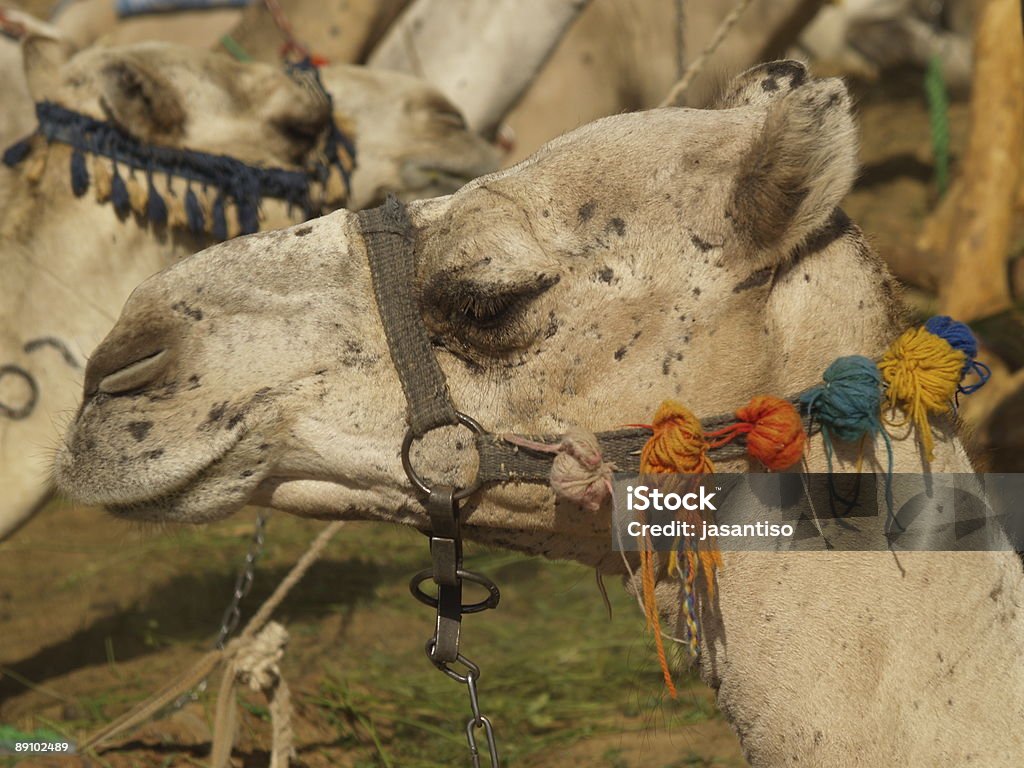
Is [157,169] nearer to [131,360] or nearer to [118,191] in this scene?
[118,191]

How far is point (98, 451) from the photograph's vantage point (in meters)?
2.23

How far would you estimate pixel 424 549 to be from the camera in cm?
568

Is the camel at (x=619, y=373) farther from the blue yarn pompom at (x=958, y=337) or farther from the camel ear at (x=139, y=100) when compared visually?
the camel ear at (x=139, y=100)

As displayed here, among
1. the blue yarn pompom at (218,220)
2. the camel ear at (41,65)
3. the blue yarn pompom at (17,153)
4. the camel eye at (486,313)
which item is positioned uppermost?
the camel ear at (41,65)

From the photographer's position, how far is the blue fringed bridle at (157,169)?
4.07 meters

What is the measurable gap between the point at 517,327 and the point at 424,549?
367cm

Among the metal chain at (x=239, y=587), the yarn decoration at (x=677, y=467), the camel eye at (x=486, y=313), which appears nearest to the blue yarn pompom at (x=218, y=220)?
the metal chain at (x=239, y=587)

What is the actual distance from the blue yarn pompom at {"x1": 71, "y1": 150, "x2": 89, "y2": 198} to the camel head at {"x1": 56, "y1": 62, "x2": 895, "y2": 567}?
1.95 meters

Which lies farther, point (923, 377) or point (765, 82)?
point (765, 82)

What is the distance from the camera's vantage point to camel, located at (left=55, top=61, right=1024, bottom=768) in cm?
201

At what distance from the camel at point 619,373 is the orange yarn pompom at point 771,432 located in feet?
0.22

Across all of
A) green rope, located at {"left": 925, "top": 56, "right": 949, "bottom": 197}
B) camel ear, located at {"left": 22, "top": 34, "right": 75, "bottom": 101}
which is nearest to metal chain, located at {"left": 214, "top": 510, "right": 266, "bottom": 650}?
camel ear, located at {"left": 22, "top": 34, "right": 75, "bottom": 101}

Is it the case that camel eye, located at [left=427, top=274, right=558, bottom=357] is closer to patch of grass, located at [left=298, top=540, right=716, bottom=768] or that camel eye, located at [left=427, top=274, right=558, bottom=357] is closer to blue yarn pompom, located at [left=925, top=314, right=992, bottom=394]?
blue yarn pompom, located at [left=925, top=314, right=992, bottom=394]

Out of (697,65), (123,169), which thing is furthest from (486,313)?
(123,169)
